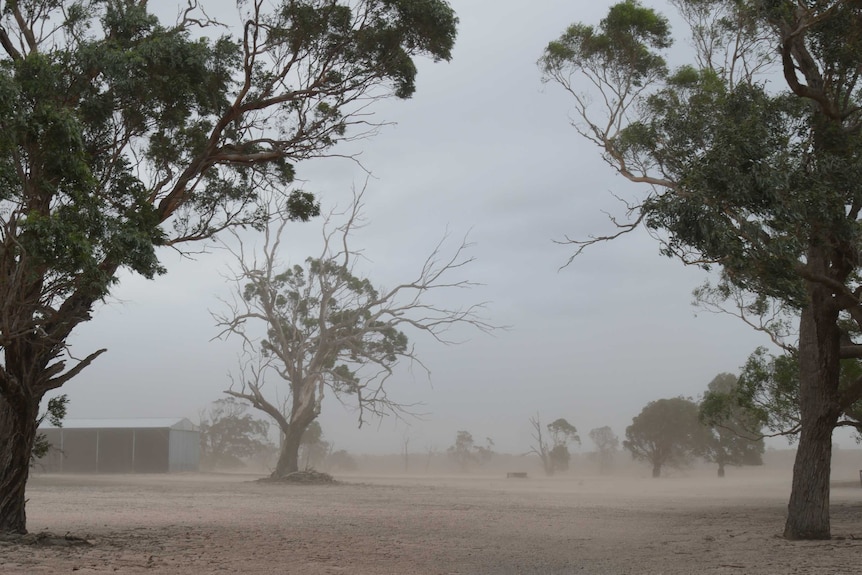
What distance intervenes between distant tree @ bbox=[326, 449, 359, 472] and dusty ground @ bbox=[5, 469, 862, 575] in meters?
60.3

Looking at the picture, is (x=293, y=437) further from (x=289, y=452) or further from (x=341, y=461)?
(x=341, y=461)

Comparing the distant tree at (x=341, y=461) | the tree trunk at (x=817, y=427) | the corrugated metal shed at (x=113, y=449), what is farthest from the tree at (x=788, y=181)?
the distant tree at (x=341, y=461)

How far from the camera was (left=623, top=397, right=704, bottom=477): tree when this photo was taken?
5409cm

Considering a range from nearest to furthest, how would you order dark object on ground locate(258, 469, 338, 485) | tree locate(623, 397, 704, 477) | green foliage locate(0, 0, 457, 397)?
green foliage locate(0, 0, 457, 397) < dark object on ground locate(258, 469, 338, 485) < tree locate(623, 397, 704, 477)

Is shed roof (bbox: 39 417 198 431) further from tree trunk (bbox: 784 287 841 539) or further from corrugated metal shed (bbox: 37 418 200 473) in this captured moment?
tree trunk (bbox: 784 287 841 539)

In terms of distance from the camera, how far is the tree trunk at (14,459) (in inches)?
433

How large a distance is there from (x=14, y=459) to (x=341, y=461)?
72602 millimetres

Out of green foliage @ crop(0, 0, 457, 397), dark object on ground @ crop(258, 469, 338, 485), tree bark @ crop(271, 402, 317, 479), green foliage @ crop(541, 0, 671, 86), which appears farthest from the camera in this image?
tree bark @ crop(271, 402, 317, 479)

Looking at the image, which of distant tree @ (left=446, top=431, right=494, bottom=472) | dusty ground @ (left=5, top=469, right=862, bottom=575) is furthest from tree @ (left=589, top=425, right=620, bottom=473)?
dusty ground @ (left=5, top=469, right=862, bottom=575)

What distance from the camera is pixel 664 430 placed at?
54156 mm

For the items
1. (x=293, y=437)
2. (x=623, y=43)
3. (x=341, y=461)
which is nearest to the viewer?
(x=623, y=43)

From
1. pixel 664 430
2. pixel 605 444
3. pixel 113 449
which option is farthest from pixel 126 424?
pixel 605 444

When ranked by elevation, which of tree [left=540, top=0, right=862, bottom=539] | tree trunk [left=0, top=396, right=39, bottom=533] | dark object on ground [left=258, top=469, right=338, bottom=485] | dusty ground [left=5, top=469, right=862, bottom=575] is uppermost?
tree [left=540, top=0, right=862, bottom=539]

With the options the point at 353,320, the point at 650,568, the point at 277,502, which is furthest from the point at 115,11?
the point at 353,320
